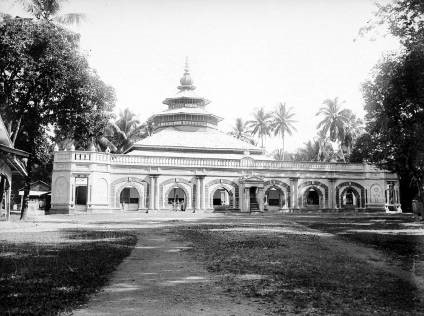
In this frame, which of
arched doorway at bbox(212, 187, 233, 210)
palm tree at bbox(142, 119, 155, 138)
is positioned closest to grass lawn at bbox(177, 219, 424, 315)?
arched doorway at bbox(212, 187, 233, 210)

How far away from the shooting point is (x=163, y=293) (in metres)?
7.96

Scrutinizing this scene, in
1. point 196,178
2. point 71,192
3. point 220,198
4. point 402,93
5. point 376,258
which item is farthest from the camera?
point 220,198

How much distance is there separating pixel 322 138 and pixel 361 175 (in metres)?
20.7

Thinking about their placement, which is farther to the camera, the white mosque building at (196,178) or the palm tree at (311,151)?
the palm tree at (311,151)

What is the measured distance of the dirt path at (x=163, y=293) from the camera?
682 cm

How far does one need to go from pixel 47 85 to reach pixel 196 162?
1932cm

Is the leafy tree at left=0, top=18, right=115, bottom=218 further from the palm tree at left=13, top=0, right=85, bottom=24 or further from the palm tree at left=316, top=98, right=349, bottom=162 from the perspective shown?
the palm tree at left=316, top=98, right=349, bottom=162

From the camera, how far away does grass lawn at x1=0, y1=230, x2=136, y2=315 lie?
686 cm

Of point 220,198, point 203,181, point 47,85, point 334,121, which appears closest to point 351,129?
point 334,121

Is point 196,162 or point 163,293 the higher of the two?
point 196,162

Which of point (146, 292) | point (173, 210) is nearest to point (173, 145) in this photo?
point (173, 210)

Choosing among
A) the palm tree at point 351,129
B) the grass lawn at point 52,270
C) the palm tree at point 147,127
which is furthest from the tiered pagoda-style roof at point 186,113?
the grass lawn at point 52,270

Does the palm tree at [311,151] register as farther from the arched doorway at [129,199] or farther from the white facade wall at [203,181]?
the arched doorway at [129,199]

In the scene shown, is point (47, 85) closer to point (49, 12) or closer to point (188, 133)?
point (49, 12)
